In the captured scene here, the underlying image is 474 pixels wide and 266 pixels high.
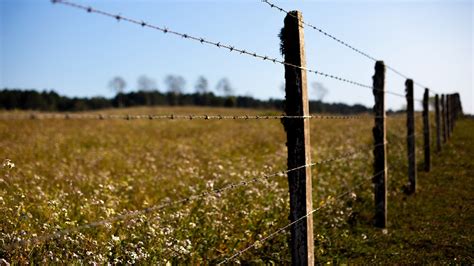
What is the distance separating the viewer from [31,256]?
474 centimetres

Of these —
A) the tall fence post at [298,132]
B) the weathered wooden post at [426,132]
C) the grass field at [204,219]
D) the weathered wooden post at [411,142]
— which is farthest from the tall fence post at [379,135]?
the weathered wooden post at [426,132]

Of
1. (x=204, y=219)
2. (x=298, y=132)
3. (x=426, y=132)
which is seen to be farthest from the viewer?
(x=426, y=132)

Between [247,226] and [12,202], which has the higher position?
[12,202]

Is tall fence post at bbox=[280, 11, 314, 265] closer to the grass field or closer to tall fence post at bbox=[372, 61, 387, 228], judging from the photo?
the grass field

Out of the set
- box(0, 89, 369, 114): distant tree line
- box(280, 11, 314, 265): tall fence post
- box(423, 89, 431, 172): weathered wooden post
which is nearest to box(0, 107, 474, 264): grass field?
box(423, 89, 431, 172): weathered wooden post

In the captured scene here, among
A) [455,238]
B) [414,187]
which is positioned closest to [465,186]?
[414,187]

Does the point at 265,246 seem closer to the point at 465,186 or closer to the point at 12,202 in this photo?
the point at 12,202

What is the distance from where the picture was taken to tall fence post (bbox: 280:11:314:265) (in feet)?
16.4

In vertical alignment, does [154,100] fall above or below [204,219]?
above

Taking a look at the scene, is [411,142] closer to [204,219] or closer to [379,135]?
[379,135]

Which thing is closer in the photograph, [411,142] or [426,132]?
[411,142]

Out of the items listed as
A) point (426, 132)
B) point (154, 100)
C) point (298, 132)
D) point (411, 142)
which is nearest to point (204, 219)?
point (298, 132)

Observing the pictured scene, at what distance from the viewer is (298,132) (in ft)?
16.4

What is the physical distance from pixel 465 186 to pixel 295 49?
921 cm
